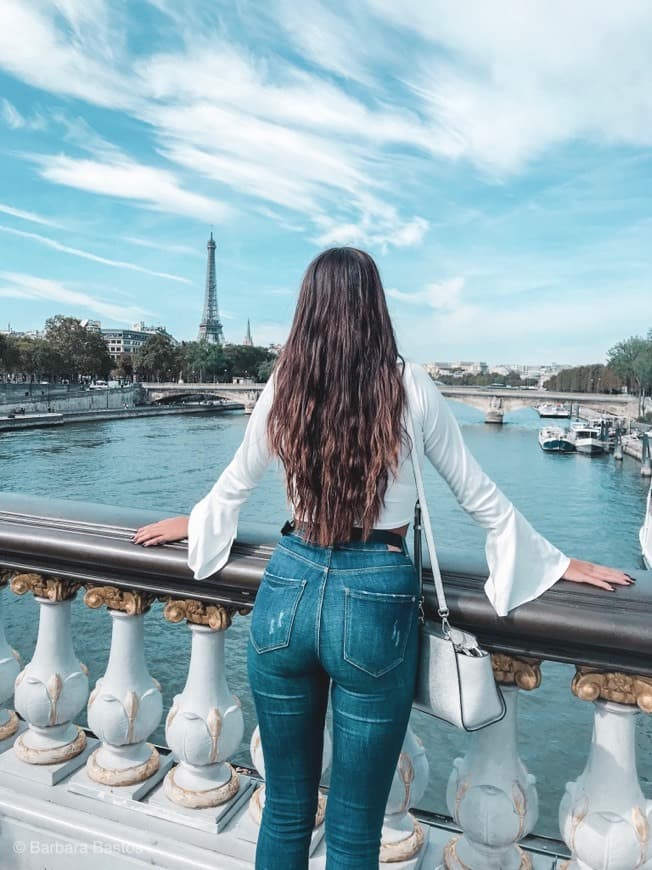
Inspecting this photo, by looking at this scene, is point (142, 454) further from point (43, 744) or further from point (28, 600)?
point (43, 744)

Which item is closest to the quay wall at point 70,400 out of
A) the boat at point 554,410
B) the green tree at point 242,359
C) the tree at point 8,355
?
the tree at point 8,355

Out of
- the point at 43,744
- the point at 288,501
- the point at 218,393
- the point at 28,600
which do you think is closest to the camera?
the point at 288,501

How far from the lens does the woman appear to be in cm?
115

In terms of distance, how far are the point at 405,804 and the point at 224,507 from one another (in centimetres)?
63

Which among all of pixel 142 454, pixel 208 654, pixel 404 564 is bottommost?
pixel 142 454

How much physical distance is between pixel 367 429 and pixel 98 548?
64 centimetres

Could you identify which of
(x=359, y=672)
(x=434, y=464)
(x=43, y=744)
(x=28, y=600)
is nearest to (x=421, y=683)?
(x=359, y=672)

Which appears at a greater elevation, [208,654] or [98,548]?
[98,548]

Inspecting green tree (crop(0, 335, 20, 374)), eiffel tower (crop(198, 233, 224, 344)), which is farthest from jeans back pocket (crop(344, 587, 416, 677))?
eiffel tower (crop(198, 233, 224, 344))

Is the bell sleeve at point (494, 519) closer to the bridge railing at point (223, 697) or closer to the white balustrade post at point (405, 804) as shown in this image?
the bridge railing at point (223, 697)

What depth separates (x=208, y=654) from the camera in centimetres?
150

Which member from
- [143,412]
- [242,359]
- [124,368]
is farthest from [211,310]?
[143,412]

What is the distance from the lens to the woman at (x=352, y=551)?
1153 mm

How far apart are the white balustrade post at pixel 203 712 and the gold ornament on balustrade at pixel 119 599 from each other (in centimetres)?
7
